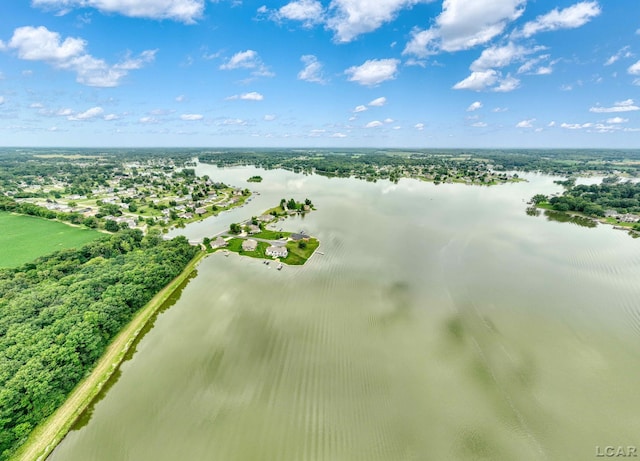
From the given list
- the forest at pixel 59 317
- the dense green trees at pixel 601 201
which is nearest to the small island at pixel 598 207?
the dense green trees at pixel 601 201

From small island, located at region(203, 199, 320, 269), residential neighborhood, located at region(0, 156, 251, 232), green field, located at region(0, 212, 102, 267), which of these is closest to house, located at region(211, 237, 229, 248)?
small island, located at region(203, 199, 320, 269)

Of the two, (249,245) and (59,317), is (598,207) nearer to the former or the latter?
(249,245)

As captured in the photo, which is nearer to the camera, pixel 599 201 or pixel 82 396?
pixel 82 396

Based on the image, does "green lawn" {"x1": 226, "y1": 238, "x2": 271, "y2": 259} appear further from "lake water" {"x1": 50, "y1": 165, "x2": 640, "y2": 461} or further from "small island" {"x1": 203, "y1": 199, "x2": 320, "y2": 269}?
"lake water" {"x1": 50, "y1": 165, "x2": 640, "y2": 461}

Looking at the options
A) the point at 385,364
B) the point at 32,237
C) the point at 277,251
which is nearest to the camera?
the point at 385,364

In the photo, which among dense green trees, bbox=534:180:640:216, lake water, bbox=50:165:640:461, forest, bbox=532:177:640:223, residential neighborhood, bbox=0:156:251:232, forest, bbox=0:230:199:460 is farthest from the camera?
dense green trees, bbox=534:180:640:216

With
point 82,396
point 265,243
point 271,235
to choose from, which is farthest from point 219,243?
point 82,396

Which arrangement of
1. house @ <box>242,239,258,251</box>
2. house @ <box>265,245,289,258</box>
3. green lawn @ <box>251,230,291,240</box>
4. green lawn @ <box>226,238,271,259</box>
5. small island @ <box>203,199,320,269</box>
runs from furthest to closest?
green lawn @ <box>251,230,291,240</box> → house @ <box>242,239,258,251</box> → green lawn @ <box>226,238,271,259</box> → small island @ <box>203,199,320,269</box> → house @ <box>265,245,289,258</box>
